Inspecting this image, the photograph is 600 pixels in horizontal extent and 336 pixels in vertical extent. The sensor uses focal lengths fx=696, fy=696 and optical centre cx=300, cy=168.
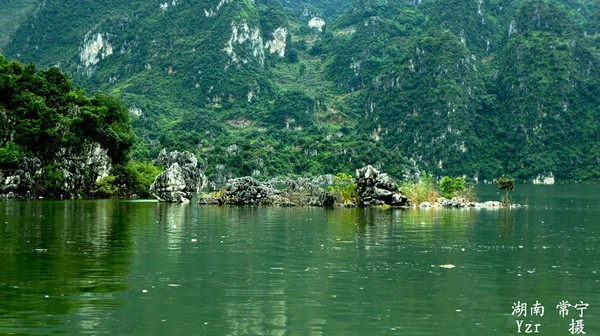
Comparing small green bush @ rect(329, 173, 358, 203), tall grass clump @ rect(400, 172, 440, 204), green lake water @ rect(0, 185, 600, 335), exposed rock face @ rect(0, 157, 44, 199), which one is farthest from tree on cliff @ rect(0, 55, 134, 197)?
green lake water @ rect(0, 185, 600, 335)

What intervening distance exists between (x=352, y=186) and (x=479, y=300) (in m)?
51.6

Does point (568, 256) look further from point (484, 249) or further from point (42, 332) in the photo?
point (42, 332)

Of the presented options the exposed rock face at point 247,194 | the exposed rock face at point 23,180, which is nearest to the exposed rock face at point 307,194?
the exposed rock face at point 247,194

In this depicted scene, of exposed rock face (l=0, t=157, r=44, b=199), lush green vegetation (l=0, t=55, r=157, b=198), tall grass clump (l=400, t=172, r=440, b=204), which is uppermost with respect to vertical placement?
lush green vegetation (l=0, t=55, r=157, b=198)

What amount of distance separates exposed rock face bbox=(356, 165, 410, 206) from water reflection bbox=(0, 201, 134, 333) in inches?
1288

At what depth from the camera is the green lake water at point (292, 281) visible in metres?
15.6

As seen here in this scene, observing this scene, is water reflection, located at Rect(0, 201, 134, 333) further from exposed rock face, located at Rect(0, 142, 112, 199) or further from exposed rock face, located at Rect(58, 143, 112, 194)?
exposed rock face, located at Rect(58, 143, 112, 194)

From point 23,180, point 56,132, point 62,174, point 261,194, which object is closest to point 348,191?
point 261,194

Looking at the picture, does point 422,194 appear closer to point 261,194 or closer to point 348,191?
point 348,191

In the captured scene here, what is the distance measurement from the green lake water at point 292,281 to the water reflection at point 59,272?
53 mm

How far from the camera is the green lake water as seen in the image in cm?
1564

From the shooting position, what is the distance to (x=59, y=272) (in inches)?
877

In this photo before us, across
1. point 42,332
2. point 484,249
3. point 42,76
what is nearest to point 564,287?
point 484,249

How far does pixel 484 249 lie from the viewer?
100 feet
